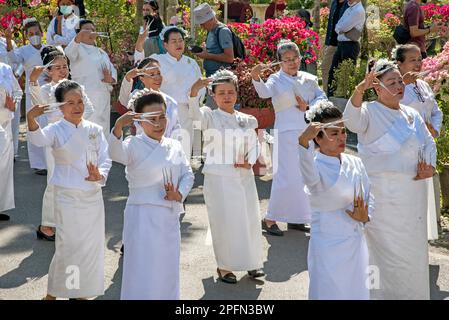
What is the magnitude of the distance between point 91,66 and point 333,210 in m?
5.29

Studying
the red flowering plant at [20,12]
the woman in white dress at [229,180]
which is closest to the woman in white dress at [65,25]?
the red flowering plant at [20,12]

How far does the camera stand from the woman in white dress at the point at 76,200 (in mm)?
6469

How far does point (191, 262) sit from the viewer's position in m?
7.63

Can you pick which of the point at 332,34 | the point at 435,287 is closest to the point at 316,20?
the point at 332,34

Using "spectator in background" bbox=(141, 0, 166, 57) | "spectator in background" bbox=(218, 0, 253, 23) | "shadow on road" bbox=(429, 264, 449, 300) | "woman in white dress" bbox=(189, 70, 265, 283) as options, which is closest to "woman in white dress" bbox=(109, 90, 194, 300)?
"woman in white dress" bbox=(189, 70, 265, 283)

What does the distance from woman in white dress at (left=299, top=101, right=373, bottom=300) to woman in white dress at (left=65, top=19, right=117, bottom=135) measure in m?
4.94

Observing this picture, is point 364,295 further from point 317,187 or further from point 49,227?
point 49,227

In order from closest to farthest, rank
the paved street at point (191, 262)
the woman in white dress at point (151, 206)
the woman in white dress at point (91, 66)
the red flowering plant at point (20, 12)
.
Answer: the woman in white dress at point (151, 206), the paved street at point (191, 262), the woman in white dress at point (91, 66), the red flowering plant at point (20, 12)

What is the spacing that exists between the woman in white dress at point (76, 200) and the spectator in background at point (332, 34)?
7.00m

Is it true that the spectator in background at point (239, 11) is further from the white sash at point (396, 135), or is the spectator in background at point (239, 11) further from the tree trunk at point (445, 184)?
the white sash at point (396, 135)

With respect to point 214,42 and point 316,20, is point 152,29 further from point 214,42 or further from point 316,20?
point 316,20

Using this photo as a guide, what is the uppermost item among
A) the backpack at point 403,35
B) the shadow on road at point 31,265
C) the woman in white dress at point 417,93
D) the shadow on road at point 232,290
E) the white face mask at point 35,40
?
the backpack at point 403,35

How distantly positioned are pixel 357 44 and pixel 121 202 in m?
4.99
